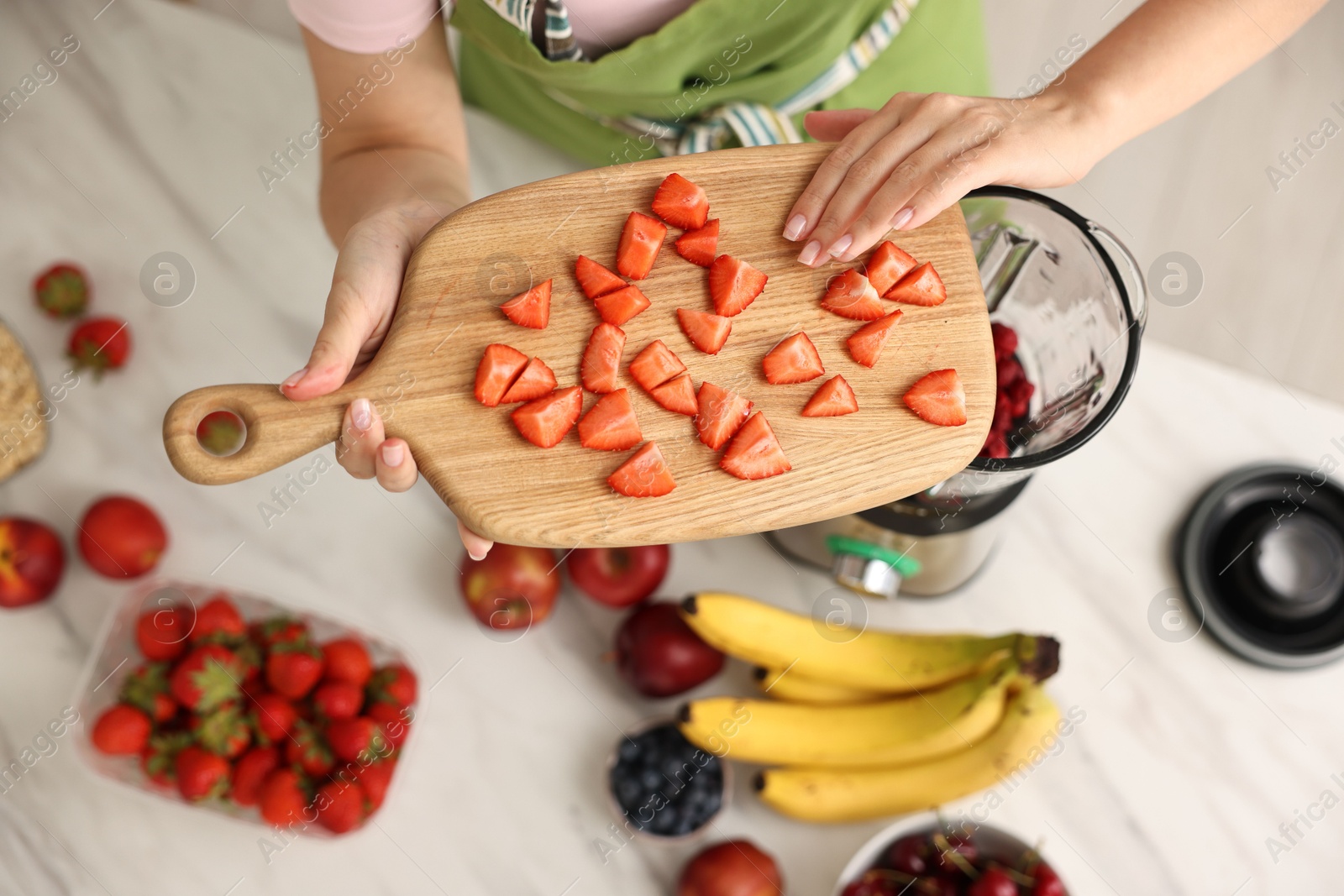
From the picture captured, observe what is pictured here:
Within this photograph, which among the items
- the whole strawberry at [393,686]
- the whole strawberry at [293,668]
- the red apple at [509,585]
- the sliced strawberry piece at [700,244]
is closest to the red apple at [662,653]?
the red apple at [509,585]

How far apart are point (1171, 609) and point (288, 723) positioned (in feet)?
3.77

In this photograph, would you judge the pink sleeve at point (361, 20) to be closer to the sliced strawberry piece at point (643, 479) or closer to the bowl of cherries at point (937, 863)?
the sliced strawberry piece at point (643, 479)

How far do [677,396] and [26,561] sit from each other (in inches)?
36.4

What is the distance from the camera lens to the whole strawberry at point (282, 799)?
42.8 inches

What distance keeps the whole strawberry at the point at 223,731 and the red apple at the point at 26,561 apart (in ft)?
0.98

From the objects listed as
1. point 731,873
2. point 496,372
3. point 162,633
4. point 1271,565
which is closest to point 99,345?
point 162,633

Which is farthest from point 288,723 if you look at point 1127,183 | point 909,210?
point 1127,183

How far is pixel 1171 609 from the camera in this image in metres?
1.22

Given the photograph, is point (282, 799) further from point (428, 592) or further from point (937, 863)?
point (937, 863)

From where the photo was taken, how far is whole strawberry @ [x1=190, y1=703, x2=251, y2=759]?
3.62 ft

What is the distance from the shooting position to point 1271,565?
1.17 metres

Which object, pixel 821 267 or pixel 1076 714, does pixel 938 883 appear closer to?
pixel 1076 714

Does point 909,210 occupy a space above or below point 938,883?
above

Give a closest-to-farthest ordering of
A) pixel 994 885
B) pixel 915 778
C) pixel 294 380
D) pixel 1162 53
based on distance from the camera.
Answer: pixel 294 380 → pixel 1162 53 → pixel 994 885 → pixel 915 778
